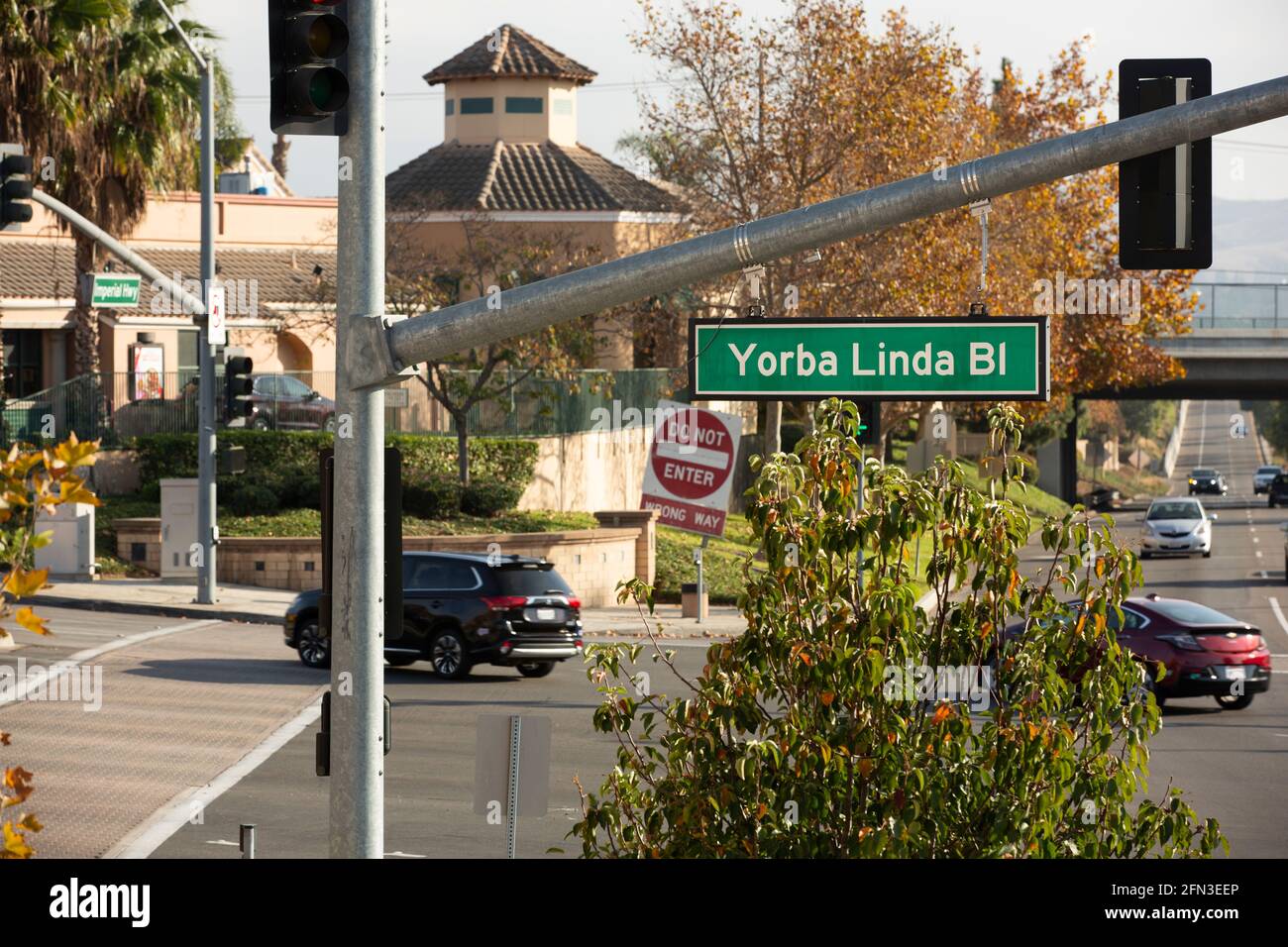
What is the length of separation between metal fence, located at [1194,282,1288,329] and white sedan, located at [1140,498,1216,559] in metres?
15.1

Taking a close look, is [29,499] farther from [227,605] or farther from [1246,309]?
[1246,309]

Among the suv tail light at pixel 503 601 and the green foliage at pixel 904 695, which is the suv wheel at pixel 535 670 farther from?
the green foliage at pixel 904 695

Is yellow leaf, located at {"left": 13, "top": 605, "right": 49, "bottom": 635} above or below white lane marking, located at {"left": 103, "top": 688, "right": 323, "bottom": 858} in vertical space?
above

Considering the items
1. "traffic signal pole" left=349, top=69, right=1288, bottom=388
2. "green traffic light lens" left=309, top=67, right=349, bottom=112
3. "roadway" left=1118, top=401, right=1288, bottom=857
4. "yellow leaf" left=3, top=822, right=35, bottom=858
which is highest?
"green traffic light lens" left=309, top=67, right=349, bottom=112

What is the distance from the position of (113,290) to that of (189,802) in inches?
530

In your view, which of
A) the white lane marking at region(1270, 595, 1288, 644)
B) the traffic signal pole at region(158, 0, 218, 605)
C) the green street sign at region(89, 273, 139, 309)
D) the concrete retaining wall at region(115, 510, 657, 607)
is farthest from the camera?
the concrete retaining wall at region(115, 510, 657, 607)

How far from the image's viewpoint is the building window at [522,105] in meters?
56.2

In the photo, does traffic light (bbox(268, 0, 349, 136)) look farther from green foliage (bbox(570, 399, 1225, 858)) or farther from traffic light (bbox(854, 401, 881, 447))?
traffic light (bbox(854, 401, 881, 447))

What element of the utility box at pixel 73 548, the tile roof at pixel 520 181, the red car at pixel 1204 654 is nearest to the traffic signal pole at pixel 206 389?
the utility box at pixel 73 548

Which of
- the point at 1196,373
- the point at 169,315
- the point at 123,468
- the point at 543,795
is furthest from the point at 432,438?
the point at 1196,373

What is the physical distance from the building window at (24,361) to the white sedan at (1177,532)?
31970 mm

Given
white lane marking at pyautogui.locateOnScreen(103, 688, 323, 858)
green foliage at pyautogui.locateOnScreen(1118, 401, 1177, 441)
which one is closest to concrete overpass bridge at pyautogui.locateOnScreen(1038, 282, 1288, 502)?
white lane marking at pyautogui.locateOnScreen(103, 688, 323, 858)

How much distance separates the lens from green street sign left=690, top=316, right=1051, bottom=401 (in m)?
8.07

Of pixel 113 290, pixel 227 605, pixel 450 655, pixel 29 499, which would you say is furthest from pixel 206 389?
pixel 29 499
